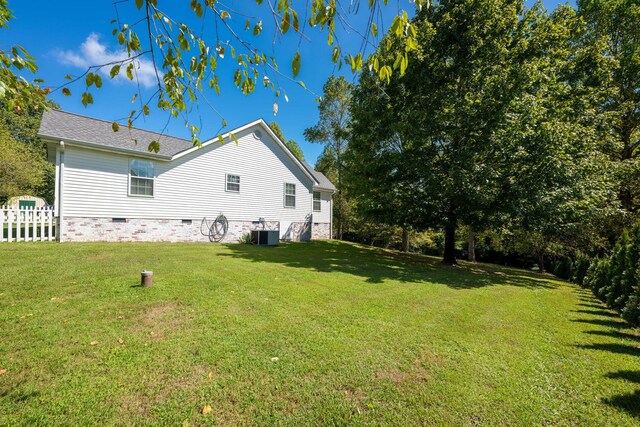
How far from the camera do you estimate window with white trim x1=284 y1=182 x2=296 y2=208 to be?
57.6 ft

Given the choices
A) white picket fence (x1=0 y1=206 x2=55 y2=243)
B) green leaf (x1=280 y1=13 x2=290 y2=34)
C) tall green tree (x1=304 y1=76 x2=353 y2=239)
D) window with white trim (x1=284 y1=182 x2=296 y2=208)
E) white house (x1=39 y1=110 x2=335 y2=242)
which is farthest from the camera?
tall green tree (x1=304 y1=76 x2=353 y2=239)

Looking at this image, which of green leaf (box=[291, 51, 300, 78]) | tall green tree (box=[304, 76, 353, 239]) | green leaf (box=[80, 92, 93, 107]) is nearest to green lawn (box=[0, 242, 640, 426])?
green leaf (box=[80, 92, 93, 107])

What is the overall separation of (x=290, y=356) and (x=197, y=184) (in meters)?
12.5

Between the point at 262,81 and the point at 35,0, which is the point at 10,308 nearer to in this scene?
the point at 35,0

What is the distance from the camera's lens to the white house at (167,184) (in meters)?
10.7

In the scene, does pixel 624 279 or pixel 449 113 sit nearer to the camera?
pixel 624 279

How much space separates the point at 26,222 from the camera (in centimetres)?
971

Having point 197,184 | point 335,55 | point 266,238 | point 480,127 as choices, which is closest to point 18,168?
point 197,184

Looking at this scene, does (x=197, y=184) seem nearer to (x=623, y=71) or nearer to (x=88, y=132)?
(x=88, y=132)

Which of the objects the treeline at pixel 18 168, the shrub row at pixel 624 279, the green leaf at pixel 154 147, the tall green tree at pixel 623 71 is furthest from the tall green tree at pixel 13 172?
the tall green tree at pixel 623 71

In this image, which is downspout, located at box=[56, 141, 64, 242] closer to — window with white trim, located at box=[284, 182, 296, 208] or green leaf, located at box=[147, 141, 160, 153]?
window with white trim, located at box=[284, 182, 296, 208]

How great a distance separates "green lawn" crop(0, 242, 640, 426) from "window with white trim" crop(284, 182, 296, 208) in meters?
11.5

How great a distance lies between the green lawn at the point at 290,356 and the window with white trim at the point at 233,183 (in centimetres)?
910

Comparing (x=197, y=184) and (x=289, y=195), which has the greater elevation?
(x=197, y=184)
